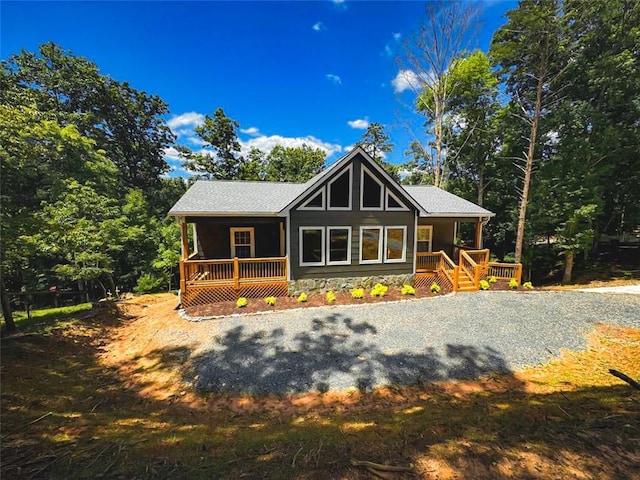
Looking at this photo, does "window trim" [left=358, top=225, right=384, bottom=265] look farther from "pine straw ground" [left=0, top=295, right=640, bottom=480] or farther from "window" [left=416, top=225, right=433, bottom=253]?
"pine straw ground" [left=0, top=295, right=640, bottom=480]

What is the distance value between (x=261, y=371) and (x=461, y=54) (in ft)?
66.7

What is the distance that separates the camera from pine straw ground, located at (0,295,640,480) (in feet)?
8.18

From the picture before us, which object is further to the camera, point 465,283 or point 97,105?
point 97,105

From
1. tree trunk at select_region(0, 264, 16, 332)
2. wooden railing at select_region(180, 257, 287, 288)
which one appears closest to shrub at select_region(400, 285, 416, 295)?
wooden railing at select_region(180, 257, 287, 288)

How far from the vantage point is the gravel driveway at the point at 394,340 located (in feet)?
18.8

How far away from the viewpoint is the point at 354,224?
10.9 m

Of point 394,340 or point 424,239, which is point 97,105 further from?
point 394,340

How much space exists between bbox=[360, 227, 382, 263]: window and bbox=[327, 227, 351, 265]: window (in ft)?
2.00

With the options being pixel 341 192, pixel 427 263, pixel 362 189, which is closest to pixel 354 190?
pixel 362 189

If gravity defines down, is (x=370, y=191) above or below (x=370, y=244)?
above

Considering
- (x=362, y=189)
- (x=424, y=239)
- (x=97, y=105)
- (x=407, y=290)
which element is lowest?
(x=407, y=290)

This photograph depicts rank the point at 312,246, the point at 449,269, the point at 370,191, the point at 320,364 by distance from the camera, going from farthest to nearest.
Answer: the point at 449,269 → the point at 370,191 → the point at 312,246 → the point at 320,364

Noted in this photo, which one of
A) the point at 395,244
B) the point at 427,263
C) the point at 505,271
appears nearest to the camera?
the point at 395,244

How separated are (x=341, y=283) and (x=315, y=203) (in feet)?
11.4
